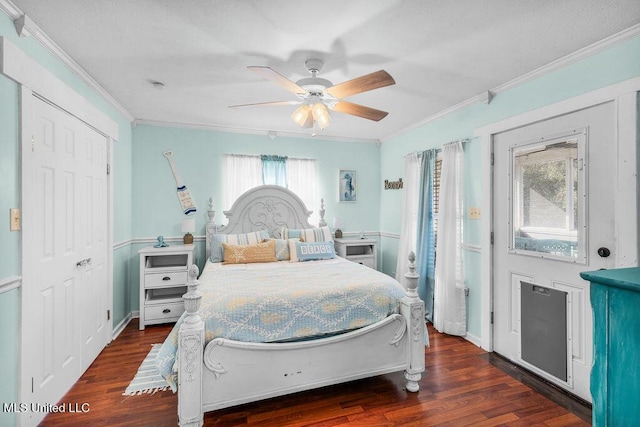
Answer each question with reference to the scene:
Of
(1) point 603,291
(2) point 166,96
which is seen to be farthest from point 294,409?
(2) point 166,96

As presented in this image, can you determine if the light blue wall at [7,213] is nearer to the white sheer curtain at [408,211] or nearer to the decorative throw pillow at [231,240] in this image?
the decorative throw pillow at [231,240]

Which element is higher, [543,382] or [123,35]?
[123,35]

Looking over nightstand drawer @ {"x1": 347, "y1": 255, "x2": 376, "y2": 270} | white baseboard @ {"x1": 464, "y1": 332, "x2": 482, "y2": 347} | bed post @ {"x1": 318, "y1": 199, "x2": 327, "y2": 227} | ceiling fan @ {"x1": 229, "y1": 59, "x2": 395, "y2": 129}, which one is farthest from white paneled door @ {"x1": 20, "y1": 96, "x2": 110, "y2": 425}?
white baseboard @ {"x1": 464, "y1": 332, "x2": 482, "y2": 347}

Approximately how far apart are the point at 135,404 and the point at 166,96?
2759mm

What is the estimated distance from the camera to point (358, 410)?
2062 millimetres

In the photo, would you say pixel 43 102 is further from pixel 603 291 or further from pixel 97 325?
pixel 603 291

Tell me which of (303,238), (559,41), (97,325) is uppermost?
(559,41)

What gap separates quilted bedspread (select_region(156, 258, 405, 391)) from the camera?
1.95m

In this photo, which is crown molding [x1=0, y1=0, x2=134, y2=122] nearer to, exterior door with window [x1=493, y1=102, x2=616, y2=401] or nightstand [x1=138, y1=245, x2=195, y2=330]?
nightstand [x1=138, y1=245, x2=195, y2=330]

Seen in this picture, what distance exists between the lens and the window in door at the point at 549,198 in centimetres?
223

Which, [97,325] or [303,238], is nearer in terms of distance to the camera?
[97,325]

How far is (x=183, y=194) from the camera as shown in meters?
4.02

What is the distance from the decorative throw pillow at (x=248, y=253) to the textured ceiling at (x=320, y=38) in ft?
5.50

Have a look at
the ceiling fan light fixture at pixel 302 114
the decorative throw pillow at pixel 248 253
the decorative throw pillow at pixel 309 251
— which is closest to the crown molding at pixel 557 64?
the ceiling fan light fixture at pixel 302 114
